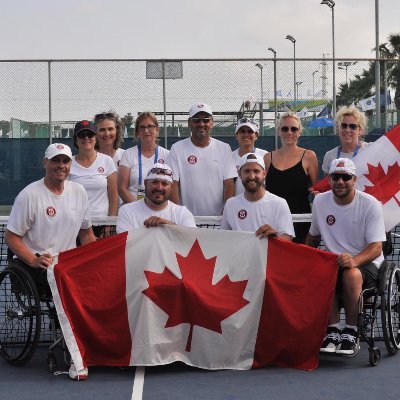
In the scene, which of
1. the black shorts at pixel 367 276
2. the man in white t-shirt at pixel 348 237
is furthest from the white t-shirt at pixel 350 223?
the black shorts at pixel 367 276

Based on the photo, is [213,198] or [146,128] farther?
[146,128]

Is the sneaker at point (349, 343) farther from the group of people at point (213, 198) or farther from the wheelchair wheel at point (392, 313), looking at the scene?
the wheelchair wheel at point (392, 313)

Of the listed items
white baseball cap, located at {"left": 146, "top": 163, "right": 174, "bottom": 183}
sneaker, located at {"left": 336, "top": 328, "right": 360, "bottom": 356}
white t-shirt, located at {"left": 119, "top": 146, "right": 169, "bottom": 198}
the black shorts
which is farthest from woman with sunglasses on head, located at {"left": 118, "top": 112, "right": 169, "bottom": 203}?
sneaker, located at {"left": 336, "top": 328, "right": 360, "bottom": 356}

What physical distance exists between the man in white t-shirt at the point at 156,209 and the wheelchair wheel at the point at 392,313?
61.1 inches

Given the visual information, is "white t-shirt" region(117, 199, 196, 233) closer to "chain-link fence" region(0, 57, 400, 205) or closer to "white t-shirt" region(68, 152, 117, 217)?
"white t-shirt" region(68, 152, 117, 217)

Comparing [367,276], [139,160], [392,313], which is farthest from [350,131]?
[139,160]

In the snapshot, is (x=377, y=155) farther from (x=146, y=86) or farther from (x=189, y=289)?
(x=146, y=86)

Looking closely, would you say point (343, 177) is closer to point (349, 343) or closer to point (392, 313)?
point (392, 313)

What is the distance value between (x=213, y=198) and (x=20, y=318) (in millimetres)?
2104

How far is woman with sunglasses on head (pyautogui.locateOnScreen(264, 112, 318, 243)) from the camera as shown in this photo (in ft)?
26.0

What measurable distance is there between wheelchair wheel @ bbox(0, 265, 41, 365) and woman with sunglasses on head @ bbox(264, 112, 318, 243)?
233 centimetres

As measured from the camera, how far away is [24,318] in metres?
6.76

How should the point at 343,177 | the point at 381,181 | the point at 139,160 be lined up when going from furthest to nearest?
the point at 139,160
the point at 381,181
the point at 343,177

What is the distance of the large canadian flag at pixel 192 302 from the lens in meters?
6.67
